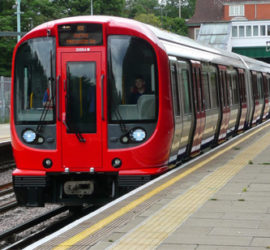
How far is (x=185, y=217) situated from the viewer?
334 inches

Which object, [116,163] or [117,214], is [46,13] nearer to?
[116,163]

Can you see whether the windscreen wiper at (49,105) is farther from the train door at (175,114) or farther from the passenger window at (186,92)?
the passenger window at (186,92)

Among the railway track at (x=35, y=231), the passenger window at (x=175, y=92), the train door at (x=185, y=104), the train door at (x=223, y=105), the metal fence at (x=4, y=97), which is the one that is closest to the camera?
the railway track at (x=35, y=231)

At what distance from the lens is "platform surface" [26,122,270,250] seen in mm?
7195

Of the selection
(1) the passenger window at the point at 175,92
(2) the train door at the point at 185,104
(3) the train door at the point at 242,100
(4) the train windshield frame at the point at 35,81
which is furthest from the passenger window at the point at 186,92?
(3) the train door at the point at 242,100

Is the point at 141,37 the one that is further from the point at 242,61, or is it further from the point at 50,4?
the point at 50,4

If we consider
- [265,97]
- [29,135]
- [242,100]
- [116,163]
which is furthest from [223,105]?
[265,97]

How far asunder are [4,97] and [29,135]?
2244cm

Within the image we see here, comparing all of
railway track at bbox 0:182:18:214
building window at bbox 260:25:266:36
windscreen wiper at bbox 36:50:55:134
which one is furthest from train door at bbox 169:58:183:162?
building window at bbox 260:25:266:36

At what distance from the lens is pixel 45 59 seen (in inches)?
463

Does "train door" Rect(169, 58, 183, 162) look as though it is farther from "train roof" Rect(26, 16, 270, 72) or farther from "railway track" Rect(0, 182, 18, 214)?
"railway track" Rect(0, 182, 18, 214)

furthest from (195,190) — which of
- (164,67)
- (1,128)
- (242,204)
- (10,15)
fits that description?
(10,15)

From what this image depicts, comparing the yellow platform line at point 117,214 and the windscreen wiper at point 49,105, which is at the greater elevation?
the windscreen wiper at point 49,105

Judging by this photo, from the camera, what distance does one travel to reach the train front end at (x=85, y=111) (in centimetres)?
1159
